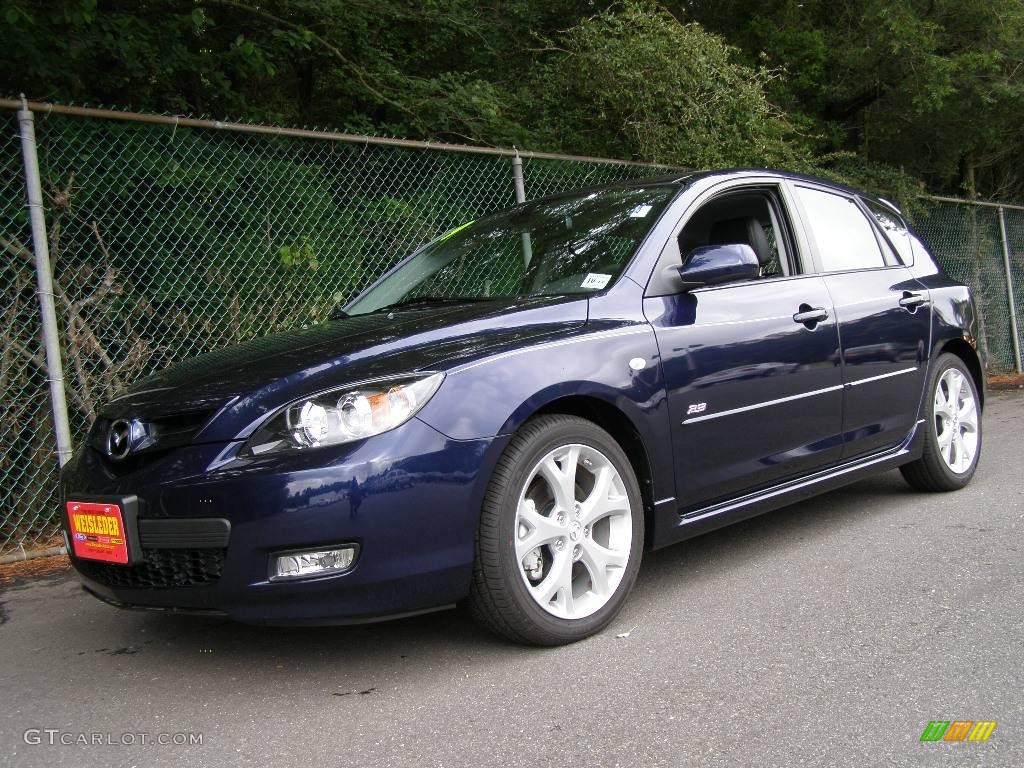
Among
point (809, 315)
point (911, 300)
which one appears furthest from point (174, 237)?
point (911, 300)

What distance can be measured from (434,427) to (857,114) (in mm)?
11120

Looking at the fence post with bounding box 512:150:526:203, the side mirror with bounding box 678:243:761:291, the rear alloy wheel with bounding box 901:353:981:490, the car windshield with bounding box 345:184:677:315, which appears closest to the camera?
the side mirror with bounding box 678:243:761:291

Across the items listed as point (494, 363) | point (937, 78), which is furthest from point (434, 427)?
point (937, 78)

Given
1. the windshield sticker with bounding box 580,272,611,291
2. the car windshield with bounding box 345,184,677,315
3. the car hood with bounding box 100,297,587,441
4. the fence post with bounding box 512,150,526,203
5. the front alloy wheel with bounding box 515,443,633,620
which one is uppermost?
the fence post with bounding box 512,150,526,203

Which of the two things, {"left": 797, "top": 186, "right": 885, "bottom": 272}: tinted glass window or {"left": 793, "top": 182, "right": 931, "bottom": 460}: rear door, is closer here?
{"left": 793, "top": 182, "right": 931, "bottom": 460}: rear door

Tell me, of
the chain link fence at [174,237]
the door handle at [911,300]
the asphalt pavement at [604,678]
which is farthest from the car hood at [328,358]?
the door handle at [911,300]

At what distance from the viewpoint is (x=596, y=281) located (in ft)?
11.7

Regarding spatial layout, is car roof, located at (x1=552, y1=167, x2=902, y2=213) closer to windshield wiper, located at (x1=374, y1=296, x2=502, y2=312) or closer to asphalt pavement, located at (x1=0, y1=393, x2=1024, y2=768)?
windshield wiper, located at (x1=374, y1=296, x2=502, y2=312)

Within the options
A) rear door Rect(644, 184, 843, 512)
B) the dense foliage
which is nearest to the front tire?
rear door Rect(644, 184, 843, 512)

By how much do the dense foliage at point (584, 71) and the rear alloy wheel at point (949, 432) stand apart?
11.3 feet

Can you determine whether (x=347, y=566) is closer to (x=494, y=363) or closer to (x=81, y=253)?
(x=494, y=363)

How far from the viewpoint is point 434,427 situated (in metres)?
2.77

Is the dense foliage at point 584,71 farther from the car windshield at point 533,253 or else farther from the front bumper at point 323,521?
the front bumper at point 323,521

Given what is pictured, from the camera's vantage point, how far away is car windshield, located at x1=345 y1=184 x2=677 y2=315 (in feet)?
12.1
